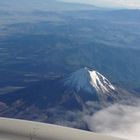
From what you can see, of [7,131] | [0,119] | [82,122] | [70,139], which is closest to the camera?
[70,139]

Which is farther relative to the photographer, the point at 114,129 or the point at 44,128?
the point at 114,129

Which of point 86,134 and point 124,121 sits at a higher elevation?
point 86,134

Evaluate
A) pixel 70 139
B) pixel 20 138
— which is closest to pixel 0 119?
Result: pixel 20 138

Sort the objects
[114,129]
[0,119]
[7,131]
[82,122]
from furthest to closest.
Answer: [82,122] < [114,129] < [0,119] < [7,131]

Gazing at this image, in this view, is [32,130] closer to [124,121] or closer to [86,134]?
[86,134]

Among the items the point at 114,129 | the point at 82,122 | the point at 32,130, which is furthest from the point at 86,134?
the point at 82,122

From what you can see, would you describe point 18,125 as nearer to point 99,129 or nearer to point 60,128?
point 60,128

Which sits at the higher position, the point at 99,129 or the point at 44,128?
the point at 44,128
